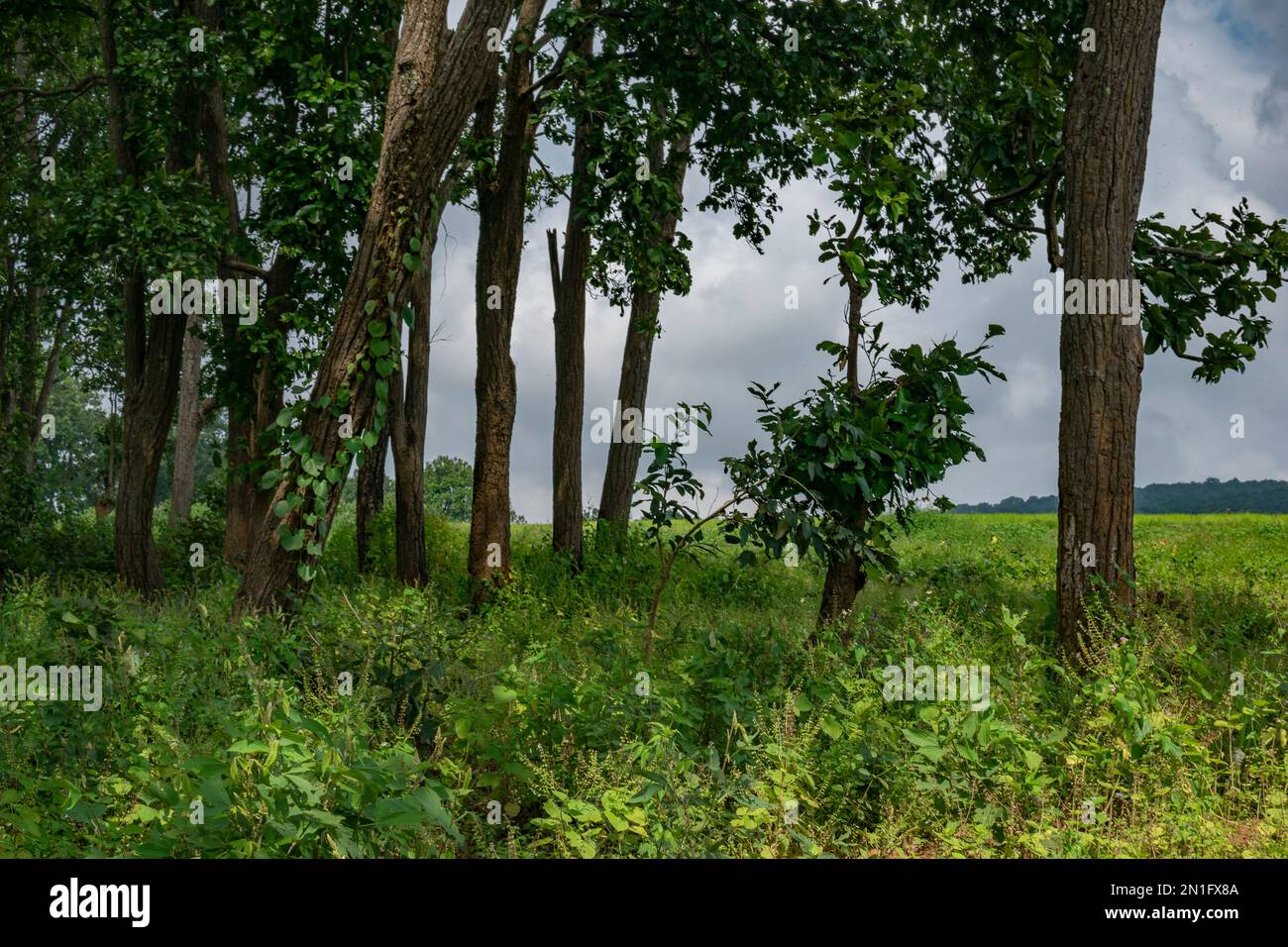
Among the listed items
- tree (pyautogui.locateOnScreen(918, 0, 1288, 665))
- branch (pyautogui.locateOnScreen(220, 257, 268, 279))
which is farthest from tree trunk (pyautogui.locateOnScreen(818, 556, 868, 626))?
branch (pyautogui.locateOnScreen(220, 257, 268, 279))

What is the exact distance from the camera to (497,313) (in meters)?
13.1

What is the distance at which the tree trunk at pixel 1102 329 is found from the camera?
8586mm

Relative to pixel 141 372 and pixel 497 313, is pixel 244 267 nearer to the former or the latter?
pixel 141 372

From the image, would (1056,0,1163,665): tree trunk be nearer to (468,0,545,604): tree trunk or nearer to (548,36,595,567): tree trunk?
(468,0,545,604): tree trunk

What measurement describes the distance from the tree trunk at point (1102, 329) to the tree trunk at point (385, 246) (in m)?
5.07

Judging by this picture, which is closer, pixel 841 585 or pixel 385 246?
pixel 385 246

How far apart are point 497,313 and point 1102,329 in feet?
23.4

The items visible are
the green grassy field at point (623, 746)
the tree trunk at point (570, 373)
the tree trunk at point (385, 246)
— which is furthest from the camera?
the tree trunk at point (570, 373)

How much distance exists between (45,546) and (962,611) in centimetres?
1604

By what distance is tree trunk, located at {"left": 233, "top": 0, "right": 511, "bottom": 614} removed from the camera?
873 centimetres

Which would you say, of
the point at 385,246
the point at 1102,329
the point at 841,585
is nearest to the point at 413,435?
the point at 385,246

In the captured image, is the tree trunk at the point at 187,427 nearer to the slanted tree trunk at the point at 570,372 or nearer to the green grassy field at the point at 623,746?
the slanted tree trunk at the point at 570,372

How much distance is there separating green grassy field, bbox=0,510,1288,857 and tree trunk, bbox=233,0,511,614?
0.63 m

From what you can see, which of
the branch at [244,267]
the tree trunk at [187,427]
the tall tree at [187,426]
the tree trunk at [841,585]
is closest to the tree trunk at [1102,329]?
the tree trunk at [841,585]
